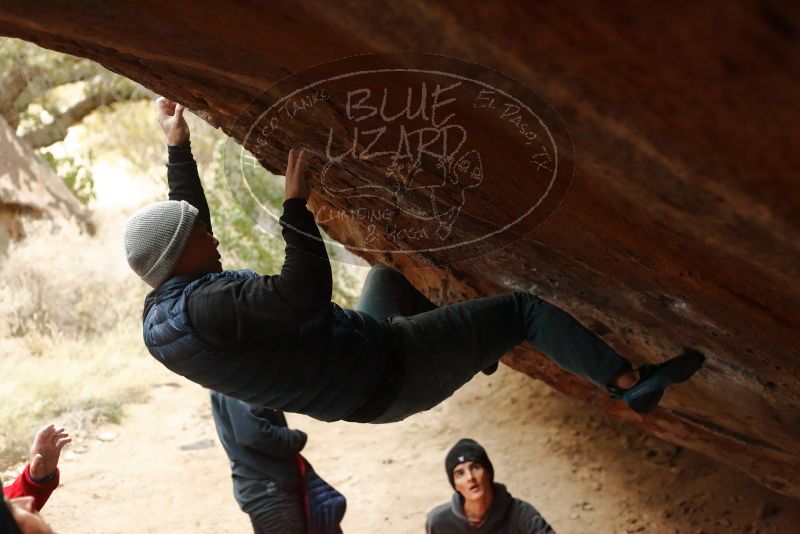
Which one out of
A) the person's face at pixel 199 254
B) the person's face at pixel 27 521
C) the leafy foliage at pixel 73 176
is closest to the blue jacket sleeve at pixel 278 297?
the person's face at pixel 199 254

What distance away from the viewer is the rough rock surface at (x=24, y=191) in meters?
9.48

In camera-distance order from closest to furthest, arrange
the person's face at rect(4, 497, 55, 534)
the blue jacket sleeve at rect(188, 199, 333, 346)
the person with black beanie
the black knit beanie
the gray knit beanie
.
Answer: the person's face at rect(4, 497, 55, 534)
the blue jacket sleeve at rect(188, 199, 333, 346)
the gray knit beanie
the person with black beanie
the black knit beanie

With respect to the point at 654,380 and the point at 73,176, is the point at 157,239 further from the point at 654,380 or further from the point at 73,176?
the point at 73,176

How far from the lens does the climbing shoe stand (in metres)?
A: 2.99

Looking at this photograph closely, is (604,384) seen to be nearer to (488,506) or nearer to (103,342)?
(488,506)

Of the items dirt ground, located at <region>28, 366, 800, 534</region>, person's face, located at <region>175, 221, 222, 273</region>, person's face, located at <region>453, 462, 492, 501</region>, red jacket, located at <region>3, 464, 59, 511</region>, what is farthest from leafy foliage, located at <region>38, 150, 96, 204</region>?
person's face, located at <region>175, 221, 222, 273</region>

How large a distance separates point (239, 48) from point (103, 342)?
695cm

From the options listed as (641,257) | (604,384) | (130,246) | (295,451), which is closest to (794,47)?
(641,257)

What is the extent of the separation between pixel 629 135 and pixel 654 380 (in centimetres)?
139

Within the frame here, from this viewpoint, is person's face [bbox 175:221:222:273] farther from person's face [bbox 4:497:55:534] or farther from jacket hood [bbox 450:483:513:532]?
jacket hood [bbox 450:483:513:532]

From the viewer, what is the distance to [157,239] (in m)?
2.94

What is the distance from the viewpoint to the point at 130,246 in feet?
9.68

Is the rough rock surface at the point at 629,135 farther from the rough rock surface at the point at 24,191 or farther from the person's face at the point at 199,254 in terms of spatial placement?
the rough rock surface at the point at 24,191

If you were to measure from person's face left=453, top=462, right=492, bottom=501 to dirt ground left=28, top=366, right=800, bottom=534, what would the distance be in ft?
3.94
